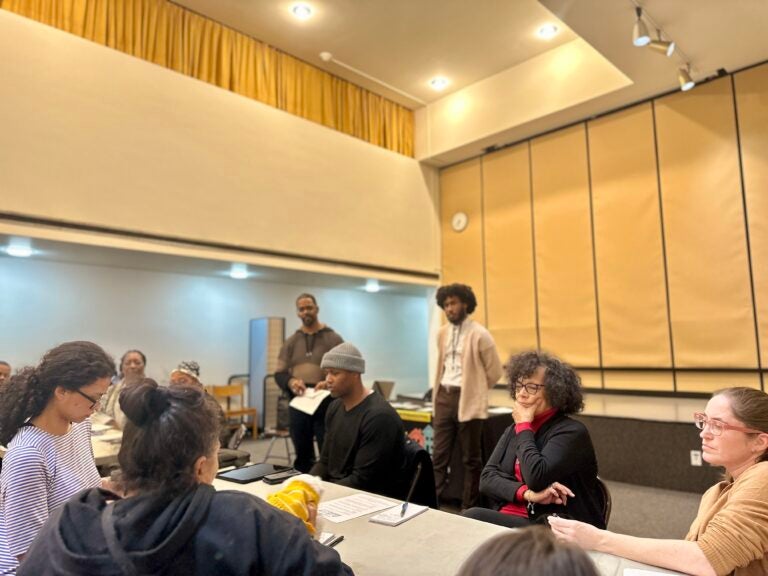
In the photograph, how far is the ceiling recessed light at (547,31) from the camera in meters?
4.93

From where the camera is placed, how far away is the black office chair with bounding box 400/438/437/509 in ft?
7.12

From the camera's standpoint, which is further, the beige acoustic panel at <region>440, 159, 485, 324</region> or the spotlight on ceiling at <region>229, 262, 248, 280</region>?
the beige acoustic panel at <region>440, 159, 485, 324</region>

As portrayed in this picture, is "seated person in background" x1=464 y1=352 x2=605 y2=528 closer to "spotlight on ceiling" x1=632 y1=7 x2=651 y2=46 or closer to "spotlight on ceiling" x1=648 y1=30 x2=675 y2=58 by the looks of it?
"spotlight on ceiling" x1=632 y1=7 x2=651 y2=46

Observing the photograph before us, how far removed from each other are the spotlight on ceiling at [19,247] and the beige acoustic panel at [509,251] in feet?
14.7

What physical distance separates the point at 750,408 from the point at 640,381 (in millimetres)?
3698

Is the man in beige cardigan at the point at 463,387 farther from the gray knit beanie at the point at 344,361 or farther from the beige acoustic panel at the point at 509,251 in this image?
the beige acoustic panel at the point at 509,251

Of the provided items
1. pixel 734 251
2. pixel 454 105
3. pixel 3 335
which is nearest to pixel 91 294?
pixel 3 335

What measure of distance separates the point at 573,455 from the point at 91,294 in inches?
207

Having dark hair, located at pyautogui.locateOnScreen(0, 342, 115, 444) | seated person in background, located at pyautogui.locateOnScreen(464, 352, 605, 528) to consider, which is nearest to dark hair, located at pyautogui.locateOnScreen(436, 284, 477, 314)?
seated person in background, located at pyautogui.locateOnScreen(464, 352, 605, 528)

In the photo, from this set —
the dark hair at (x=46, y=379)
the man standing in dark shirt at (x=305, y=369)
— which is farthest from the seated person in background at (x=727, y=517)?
the man standing in dark shirt at (x=305, y=369)

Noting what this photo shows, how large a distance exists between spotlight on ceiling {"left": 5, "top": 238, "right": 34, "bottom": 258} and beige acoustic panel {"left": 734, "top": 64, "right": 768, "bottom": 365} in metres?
5.65

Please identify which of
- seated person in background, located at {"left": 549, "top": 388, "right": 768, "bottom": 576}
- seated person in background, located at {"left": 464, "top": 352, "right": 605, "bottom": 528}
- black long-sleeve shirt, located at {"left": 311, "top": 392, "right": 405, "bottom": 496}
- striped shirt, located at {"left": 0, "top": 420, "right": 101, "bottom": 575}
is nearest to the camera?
seated person in background, located at {"left": 549, "top": 388, "right": 768, "bottom": 576}

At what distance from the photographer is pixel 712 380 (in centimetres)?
441

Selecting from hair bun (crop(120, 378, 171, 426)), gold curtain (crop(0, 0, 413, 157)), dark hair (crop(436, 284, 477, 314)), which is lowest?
hair bun (crop(120, 378, 171, 426))
